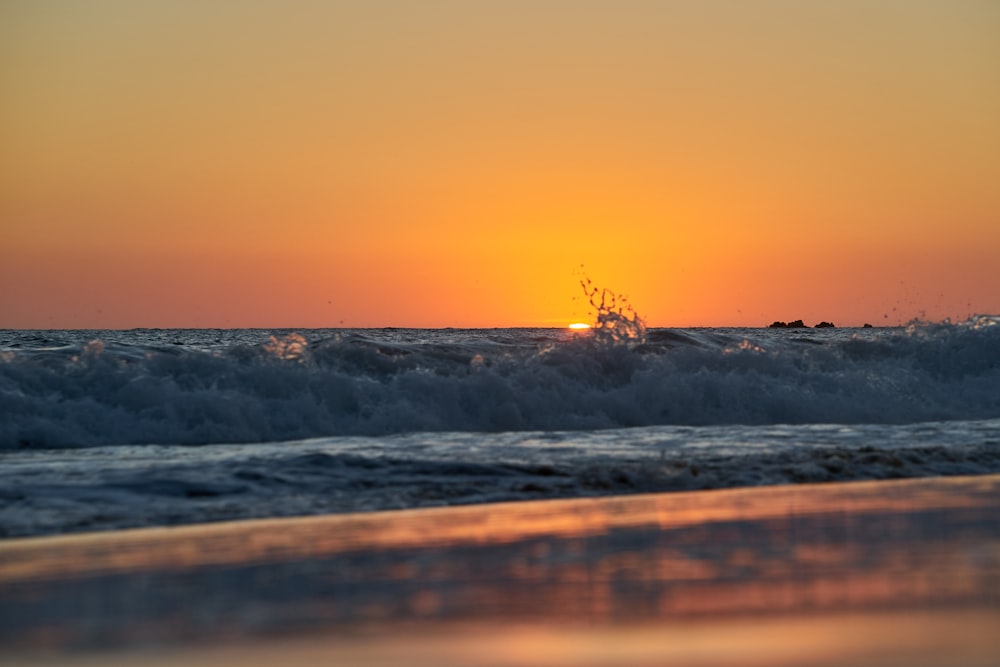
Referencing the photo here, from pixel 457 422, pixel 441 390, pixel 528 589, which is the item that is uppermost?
pixel 441 390

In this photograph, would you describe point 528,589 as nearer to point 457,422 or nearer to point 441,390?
point 457,422

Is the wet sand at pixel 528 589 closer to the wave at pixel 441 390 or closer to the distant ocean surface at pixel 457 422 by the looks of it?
the distant ocean surface at pixel 457 422

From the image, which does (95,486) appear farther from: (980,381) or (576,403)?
(980,381)

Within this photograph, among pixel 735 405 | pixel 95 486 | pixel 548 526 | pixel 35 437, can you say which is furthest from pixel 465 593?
pixel 735 405

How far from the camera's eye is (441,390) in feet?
44.7

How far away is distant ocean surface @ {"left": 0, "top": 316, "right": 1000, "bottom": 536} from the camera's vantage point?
763 cm

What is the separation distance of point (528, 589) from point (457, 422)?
870 centimetres

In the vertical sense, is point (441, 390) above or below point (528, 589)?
above

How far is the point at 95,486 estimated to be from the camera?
7.62m

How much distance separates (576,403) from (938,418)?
15.4 ft

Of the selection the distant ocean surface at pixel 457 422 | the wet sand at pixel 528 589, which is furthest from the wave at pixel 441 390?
the wet sand at pixel 528 589

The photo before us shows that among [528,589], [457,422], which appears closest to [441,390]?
[457,422]

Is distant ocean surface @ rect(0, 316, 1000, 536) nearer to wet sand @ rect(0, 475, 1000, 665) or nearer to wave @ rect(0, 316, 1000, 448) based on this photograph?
wave @ rect(0, 316, 1000, 448)

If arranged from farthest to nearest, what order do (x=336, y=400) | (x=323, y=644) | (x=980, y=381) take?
(x=980, y=381), (x=336, y=400), (x=323, y=644)
